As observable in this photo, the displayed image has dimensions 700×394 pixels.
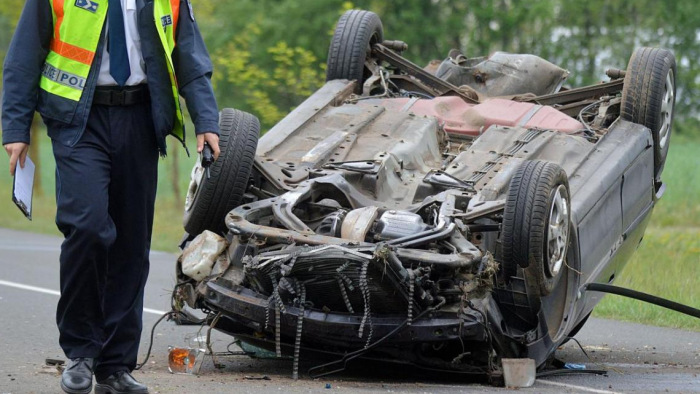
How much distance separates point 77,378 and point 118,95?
116 centimetres

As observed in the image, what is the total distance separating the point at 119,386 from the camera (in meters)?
5.36

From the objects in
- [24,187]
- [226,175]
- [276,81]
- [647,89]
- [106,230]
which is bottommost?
[276,81]

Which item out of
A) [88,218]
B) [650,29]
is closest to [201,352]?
[88,218]

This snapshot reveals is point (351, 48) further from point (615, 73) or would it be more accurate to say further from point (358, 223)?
point (358, 223)

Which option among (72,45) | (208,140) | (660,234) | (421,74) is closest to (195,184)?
(208,140)

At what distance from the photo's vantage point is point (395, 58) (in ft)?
31.5

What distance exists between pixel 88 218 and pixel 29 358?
2307mm

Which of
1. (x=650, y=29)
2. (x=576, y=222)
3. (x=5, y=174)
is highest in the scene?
(x=576, y=222)

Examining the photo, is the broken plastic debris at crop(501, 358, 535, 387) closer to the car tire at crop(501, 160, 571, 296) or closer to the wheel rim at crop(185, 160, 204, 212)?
the car tire at crop(501, 160, 571, 296)

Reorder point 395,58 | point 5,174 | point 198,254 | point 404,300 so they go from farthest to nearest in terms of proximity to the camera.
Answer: point 5,174
point 395,58
point 198,254
point 404,300

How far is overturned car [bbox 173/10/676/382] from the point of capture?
6293 millimetres

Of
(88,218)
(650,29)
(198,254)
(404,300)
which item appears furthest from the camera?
(650,29)

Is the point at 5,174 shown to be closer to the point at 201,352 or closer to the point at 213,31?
the point at 213,31

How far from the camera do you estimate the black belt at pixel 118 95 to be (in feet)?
17.1
